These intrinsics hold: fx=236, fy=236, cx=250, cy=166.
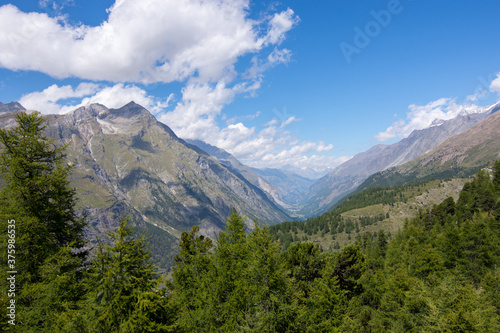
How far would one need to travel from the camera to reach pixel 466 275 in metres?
50.2

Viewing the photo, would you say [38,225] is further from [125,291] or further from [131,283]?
[131,283]

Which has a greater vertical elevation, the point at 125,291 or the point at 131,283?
the point at 131,283

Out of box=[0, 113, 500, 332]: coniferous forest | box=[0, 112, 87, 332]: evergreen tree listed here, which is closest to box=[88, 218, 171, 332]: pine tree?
box=[0, 113, 500, 332]: coniferous forest

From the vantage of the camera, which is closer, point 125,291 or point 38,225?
point 125,291

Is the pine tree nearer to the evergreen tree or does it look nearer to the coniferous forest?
the coniferous forest

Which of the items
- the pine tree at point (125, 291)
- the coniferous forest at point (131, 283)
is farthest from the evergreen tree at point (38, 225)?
the pine tree at point (125, 291)

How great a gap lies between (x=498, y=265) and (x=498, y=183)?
70744 millimetres

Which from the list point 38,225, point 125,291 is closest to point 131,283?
point 125,291

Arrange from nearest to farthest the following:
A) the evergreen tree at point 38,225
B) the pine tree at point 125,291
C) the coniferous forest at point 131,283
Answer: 1. the pine tree at point 125,291
2. the coniferous forest at point 131,283
3. the evergreen tree at point 38,225

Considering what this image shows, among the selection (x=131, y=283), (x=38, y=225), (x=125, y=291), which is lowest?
(x=125, y=291)

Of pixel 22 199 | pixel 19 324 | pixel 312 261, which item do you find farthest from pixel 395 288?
pixel 22 199

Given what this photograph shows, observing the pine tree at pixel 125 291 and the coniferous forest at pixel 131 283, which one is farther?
the coniferous forest at pixel 131 283

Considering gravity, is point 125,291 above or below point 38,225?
below

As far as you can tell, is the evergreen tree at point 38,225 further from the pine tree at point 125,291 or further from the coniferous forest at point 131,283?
the pine tree at point 125,291
